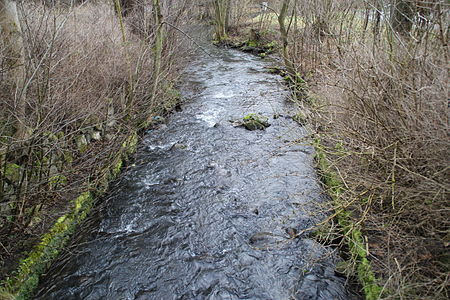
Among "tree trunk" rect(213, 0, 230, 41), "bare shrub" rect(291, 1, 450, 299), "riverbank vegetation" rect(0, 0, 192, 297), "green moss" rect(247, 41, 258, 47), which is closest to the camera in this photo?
"bare shrub" rect(291, 1, 450, 299)

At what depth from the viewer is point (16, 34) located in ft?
17.8

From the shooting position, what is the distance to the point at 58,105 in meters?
6.21

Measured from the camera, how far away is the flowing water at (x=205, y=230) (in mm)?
4934

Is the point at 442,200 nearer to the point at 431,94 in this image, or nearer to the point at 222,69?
the point at 431,94

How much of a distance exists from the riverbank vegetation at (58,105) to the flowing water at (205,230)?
753 millimetres

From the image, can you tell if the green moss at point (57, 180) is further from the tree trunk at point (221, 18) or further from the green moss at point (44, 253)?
the tree trunk at point (221, 18)

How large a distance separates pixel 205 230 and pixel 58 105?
3.48 meters

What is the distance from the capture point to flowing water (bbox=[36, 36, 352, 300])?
16.2ft

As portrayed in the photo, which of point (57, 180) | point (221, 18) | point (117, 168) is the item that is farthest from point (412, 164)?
point (221, 18)

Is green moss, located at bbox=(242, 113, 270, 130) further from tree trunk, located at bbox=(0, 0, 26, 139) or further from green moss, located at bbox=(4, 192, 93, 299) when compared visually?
tree trunk, located at bbox=(0, 0, 26, 139)

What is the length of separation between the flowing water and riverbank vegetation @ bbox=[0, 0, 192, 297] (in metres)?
0.75

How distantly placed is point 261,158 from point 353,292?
14.2 ft

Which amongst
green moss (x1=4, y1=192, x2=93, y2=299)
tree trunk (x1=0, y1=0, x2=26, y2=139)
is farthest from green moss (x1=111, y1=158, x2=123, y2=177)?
tree trunk (x1=0, y1=0, x2=26, y2=139)

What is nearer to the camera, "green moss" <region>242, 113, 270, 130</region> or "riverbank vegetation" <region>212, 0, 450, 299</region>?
"riverbank vegetation" <region>212, 0, 450, 299</region>
